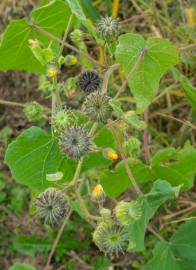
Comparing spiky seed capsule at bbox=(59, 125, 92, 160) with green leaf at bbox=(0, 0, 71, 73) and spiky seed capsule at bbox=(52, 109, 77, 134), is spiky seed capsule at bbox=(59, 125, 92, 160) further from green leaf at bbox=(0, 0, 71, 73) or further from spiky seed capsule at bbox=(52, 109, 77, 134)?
green leaf at bbox=(0, 0, 71, 73)

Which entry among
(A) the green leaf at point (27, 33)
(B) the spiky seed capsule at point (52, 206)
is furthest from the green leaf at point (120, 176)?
(A) the green leaf at point (27, 33)

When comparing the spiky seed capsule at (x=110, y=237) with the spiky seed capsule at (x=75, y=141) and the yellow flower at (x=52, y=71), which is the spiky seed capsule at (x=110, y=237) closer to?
the spiky seed capsule at (x=75, y=141)

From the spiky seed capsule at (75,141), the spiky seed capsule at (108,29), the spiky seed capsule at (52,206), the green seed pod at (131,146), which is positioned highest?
the spiky seed capsule at (108,29)

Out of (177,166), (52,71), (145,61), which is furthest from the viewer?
(177,166)

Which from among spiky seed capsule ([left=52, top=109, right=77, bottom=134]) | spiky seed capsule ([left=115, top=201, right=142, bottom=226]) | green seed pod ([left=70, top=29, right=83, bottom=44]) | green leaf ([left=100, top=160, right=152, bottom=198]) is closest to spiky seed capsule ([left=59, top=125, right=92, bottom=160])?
spiky seed capsule ([left=52, top=109, right=77, bottom=134])

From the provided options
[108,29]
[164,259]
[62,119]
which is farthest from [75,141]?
[164,259]

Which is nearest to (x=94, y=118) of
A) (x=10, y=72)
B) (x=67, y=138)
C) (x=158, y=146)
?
(x=67, y=138)

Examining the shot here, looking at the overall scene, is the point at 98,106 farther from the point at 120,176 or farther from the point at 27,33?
the point at 27,33
